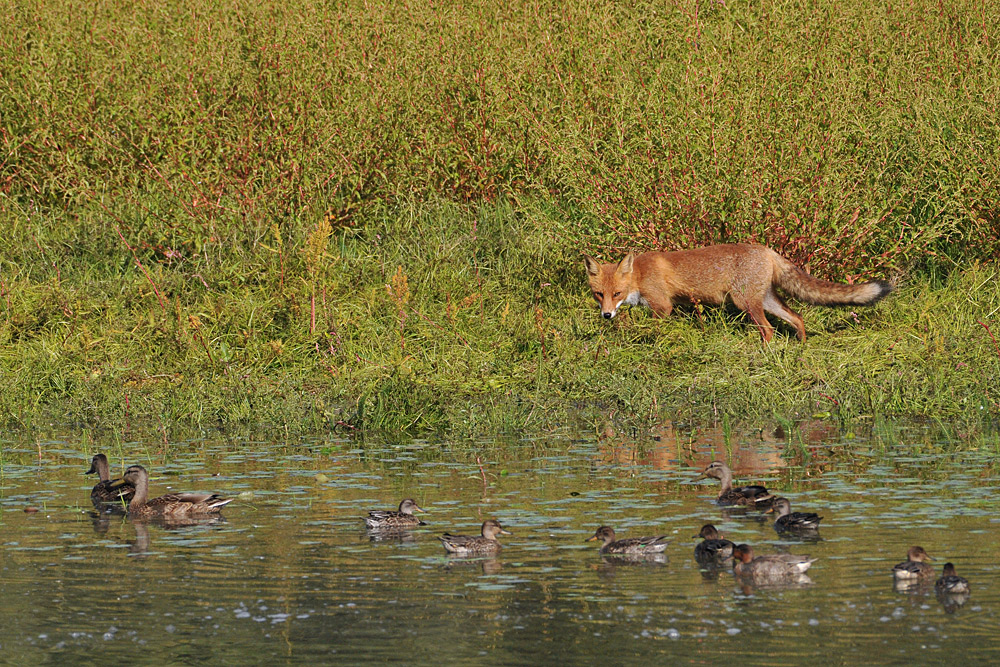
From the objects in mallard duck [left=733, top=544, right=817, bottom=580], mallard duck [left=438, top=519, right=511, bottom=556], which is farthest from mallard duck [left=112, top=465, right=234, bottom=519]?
mallard duck [left=733, top=544, right=817, bottom=580]

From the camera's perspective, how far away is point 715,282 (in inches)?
673

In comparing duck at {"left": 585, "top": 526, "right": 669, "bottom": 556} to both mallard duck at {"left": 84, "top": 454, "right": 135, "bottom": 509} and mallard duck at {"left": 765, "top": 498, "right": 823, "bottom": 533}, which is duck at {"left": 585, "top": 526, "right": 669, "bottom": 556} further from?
mallard duck at {"left": 84, "top": 454, "right": 135, "bottom": 509}

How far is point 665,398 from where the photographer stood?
1495 centimetres

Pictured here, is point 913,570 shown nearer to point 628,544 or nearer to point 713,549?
point 713,549

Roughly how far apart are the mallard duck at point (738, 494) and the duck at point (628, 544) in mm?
1341

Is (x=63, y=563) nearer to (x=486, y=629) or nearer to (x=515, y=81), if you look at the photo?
(x=486, y=629)

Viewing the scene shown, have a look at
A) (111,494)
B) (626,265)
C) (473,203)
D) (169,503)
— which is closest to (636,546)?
(169,503)

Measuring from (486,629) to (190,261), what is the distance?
1182 centimetres

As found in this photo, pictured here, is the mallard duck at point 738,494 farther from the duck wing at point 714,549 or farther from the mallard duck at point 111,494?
the mallard duck at point 111,494

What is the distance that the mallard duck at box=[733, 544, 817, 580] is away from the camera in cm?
887


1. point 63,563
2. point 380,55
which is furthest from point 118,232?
point 63,563

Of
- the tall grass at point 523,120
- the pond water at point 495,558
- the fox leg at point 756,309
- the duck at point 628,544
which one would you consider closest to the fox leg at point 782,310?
the fox leg at point 756,309

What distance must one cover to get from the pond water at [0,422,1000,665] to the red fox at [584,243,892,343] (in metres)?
3.47

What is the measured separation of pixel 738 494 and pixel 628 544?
1.92 meters
